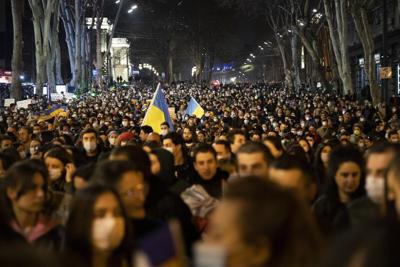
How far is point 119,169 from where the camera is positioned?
469 centimetres

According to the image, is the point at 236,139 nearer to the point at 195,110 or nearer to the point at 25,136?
the point at 25,136

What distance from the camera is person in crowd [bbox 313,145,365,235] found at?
557cm

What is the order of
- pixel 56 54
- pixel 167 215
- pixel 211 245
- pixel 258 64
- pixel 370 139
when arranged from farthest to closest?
1. pixel 258 64
2. pixel 56 54
3. pixel 370 139
4. pixel 167 215
5. pixel 211 245

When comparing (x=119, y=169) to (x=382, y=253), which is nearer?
(x=382, y=253)

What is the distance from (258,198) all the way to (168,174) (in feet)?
17.6

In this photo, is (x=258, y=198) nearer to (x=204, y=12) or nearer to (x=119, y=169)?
(x=119, y=169)

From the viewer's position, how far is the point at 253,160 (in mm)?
6113

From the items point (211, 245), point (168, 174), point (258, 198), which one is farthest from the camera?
point (168, 174)

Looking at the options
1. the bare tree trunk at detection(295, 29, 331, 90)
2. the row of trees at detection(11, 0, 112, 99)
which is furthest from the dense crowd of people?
the bare tree trunk at detection(295, 29, 331, 90)

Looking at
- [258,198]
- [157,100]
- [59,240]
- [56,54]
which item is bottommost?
[59,240]

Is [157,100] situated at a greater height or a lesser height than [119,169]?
greater

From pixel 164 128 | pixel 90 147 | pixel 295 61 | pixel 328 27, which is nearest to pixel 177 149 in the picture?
pixel 90 147

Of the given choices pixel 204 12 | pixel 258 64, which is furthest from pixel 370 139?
pixel 258 64

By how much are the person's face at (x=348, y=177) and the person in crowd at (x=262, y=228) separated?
322cm
